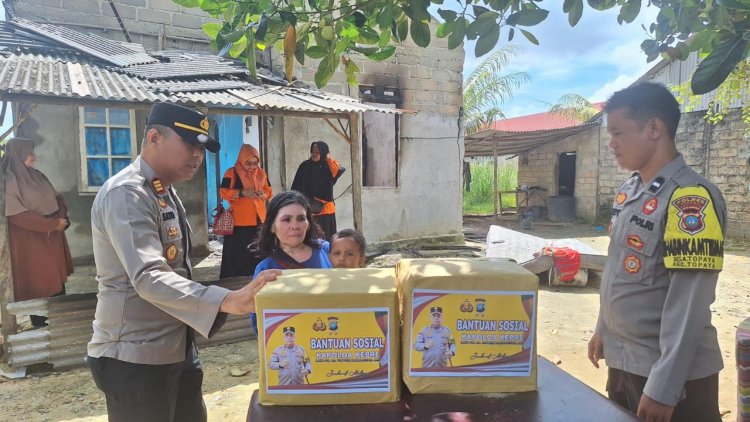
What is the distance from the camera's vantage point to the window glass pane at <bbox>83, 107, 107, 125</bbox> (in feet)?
20.6

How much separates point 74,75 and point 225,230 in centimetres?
205

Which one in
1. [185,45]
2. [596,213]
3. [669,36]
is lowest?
[596,213]

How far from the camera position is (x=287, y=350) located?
1.16m

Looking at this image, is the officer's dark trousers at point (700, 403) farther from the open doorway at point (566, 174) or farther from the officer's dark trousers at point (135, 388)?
the open doorway at point (566, 174)

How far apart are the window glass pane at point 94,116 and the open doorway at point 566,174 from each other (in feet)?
42.1

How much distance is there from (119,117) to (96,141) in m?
0.46

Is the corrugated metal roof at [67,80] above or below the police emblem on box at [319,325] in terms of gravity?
A: above

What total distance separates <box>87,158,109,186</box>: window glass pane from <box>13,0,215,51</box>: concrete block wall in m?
1.89

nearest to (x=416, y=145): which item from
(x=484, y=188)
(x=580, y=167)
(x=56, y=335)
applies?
(x=56, y=335)

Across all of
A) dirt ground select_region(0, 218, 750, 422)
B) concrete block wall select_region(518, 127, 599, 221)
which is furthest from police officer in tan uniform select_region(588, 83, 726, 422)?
concrete block wall select_region(518, 127, 599, 221)

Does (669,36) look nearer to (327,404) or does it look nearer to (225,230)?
(327,404)

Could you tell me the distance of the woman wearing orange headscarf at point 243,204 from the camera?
487 cm

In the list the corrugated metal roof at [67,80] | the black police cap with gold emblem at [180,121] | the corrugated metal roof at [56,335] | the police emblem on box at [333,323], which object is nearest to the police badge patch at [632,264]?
the police emblem on box at [333,323]

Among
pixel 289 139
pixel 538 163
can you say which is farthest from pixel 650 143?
pixel 538 163
